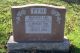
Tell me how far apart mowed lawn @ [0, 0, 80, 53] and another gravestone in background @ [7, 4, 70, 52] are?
42 cm

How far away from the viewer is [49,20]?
247 inches

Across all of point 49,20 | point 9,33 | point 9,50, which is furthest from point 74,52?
point 9,33

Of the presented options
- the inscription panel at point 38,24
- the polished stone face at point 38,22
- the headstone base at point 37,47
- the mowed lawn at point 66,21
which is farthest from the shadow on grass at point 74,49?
the inscription panel at point 38,24

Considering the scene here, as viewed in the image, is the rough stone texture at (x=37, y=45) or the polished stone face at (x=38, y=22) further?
the rough stone texture at (x=37, y=45)

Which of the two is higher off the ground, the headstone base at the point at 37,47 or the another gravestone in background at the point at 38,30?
the another gravestone in background at the point at 38,30

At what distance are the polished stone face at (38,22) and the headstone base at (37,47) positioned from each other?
4.5 inches

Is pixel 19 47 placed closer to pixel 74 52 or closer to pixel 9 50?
pixel 9 50

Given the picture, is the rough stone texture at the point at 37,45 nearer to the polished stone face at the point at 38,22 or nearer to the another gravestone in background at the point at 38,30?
the another gravestone in background at the point at 38,30

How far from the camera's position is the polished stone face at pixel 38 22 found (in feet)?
20.2

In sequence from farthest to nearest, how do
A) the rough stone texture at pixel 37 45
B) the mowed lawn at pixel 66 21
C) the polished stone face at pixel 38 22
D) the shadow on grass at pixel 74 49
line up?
the mowed lawn at pixel 66 21
the shadow on grass at pixel 74 49
the rough stone texture at pixel 37 45
the polished stone face at pixel 38 22

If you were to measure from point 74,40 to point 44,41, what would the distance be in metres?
1.07

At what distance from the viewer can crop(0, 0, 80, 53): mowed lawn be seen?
22.9ft

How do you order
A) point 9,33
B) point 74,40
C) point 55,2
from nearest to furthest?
point 74,40, point 9,33, point 55,2

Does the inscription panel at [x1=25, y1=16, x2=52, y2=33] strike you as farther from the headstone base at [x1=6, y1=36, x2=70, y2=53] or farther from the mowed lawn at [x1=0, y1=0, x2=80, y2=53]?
the mowed lawn at [x1=0, y1=0, x2=80, y2=53]
